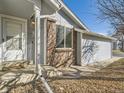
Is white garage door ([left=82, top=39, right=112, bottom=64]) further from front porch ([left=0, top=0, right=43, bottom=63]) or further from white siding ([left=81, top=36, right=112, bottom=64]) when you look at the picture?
front porch ([left=0, top=0, right=43, bottom=63])

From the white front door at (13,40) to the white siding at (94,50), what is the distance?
6.50 meters

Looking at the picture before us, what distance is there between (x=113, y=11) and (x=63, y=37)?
13.3ft

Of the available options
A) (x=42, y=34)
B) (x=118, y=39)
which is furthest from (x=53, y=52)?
(x=118, y=39)

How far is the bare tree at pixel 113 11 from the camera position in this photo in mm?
10656

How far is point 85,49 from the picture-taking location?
15.8 meters

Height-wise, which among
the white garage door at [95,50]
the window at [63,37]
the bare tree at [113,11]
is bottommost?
the white garage door at [95,50]

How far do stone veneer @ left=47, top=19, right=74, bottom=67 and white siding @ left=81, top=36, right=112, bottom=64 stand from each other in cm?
235

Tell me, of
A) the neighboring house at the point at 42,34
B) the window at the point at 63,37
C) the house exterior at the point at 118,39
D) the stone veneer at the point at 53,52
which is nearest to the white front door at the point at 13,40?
the neighboring house at the point at 42,34

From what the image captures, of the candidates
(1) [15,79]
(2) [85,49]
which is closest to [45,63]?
(1) [15,79]

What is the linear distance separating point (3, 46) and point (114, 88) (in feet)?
18.1

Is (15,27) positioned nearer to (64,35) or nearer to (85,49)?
(64,35)

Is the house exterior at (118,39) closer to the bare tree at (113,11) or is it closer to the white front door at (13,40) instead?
the bare tree at (113,11)

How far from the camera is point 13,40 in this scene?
9.34m

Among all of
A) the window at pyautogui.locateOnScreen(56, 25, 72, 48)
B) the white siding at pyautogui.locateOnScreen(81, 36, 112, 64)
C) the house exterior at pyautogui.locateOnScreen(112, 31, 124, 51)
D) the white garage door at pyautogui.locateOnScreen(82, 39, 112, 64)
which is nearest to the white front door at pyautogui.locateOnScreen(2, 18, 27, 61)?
the window at pyautogui.locateOnScreen(56, 25, 72, 48)
